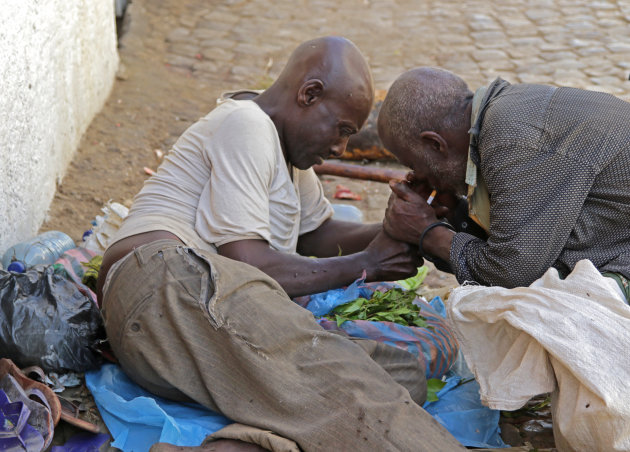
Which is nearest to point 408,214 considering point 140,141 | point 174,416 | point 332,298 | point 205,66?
point 332,298

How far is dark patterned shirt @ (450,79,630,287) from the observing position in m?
2.65

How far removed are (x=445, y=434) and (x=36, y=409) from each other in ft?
4.43

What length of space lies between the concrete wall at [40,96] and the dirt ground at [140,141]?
5.3 inches

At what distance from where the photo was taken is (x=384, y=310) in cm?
335

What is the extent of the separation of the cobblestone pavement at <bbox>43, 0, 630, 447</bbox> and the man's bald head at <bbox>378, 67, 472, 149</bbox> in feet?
7.25

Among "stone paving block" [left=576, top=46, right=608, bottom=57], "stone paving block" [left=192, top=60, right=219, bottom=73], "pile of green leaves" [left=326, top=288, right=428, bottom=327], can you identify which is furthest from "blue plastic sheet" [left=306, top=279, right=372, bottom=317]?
"stone paving block" [left=576, top=46, right=608, bottom=57]

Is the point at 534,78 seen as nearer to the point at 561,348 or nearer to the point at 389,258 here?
the point at 389,258

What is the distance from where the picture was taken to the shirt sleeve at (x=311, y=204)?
3.74m

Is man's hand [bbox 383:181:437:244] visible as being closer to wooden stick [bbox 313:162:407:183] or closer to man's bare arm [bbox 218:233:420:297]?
man's bare arm [bbox 218:233:420:297]

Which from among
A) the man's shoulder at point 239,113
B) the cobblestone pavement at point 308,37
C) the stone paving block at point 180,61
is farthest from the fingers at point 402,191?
the stone paving block at point 180,61

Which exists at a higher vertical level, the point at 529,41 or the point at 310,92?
the point at 310,92

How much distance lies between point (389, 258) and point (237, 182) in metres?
0.80

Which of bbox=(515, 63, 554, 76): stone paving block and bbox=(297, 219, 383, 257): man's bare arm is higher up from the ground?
bbox=(297, 219, 383, 257): man's bare arm

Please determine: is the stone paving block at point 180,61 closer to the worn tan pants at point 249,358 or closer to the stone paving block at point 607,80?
the stone paving block at point 607,80
